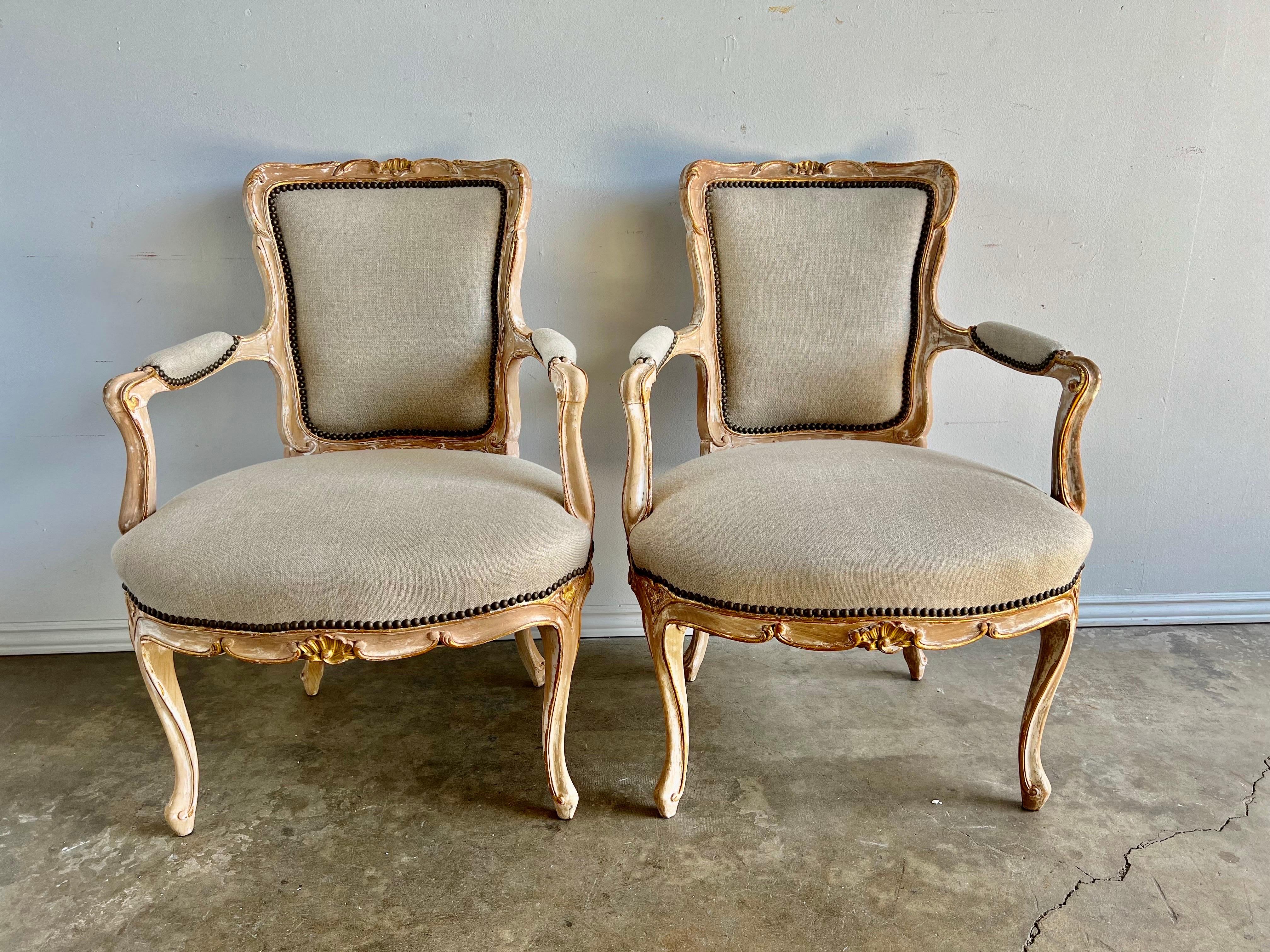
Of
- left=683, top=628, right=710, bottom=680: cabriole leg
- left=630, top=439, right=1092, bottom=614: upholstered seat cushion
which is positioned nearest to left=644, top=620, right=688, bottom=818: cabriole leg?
left=630, top=439, right=1092, bottom=614: upholstered seat cushion

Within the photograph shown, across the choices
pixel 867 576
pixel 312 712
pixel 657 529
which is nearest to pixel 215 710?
pixel 312 712

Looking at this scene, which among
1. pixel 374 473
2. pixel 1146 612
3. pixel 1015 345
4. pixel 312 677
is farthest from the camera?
pixel 1146 612

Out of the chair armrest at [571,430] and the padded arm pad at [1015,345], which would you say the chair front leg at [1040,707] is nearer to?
the padded arm pad at [1015,345]

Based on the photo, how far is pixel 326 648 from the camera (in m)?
1.28

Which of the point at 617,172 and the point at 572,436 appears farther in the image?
the point at 617,172

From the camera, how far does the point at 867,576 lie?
122cm

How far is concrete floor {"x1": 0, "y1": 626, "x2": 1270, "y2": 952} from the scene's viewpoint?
1.27 meters

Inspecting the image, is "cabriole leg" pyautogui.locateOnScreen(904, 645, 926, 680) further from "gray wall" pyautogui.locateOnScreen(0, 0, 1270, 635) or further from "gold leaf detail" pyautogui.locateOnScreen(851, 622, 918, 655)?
"gold leaf detail" pyautogui.locateOnScreen(851, 622, 918, 655)

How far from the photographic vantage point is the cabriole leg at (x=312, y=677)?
1.84 metres

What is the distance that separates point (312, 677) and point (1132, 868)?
150 cm

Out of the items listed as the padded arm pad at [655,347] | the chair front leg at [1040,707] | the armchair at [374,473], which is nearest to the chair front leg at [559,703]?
the armchair at [374,473]

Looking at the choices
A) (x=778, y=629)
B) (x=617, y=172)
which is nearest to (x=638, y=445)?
(x=778, y=629)

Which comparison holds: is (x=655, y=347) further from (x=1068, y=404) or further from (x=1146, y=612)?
(x=1146, y=612)

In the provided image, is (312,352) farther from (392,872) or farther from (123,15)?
(392,872)
